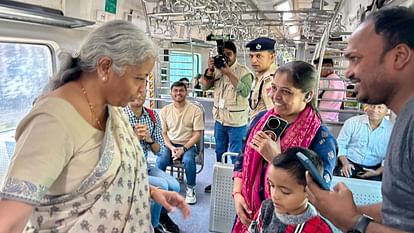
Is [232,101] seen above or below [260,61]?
below

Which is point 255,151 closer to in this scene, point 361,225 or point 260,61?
point 361,225

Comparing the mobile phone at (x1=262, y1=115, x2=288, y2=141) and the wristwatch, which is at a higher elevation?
the mobile phone at (x1=262, y1=115, x2=288, y2=141)

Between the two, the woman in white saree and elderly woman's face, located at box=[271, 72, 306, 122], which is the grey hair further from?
elderly woman's face, located at box=[271, 72, 306, 122]

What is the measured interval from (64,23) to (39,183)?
2416 millimetres

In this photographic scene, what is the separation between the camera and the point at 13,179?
0.89 m

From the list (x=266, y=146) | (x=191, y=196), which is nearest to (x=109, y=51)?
(x=266, y=146)

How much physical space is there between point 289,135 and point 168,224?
Answer: 1858 millimetres

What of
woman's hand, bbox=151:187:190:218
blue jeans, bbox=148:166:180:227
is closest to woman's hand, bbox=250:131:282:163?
woman's hand, bbox=151:187:190:218

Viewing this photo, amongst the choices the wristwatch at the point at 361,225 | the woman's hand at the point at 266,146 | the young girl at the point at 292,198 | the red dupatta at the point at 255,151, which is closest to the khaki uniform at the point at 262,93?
the red dupatta at the point at 255,151

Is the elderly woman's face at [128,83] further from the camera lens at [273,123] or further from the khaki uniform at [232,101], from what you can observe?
the khaki uniform at [232,101]

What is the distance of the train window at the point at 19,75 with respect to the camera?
112 inches

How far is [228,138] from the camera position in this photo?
155 inches

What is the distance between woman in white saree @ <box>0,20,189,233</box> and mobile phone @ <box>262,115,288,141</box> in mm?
627

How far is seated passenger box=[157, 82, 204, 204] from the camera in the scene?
3.81 metres
